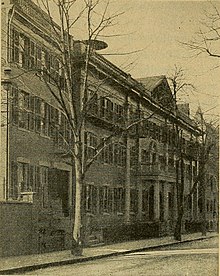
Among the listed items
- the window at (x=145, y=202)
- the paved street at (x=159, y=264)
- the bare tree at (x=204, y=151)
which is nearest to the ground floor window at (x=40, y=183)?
the paved street at (x=159, y=264)

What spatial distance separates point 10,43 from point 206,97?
136 centimetres

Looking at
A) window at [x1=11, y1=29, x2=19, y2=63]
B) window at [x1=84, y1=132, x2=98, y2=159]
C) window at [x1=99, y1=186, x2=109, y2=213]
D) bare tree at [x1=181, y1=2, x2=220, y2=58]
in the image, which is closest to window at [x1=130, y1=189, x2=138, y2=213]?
window at [x1=99, y1=186, x2=109, y2=213]

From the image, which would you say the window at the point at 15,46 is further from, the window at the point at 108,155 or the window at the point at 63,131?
the window at the point at 108,155

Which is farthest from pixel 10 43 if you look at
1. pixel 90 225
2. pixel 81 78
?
pixel 90 225

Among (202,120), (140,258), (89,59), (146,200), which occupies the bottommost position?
(140,258)

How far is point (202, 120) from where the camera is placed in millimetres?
5039

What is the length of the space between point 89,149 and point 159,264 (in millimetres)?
914

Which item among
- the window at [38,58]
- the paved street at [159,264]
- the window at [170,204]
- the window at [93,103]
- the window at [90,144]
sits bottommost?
the paved street at [159,264]

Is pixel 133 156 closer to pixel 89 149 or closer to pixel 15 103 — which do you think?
pixel 89 149

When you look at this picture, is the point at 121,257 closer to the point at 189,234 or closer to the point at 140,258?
the point at 140,258

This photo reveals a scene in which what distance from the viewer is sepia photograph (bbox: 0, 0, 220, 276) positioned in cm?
492

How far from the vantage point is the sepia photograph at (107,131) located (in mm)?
4922

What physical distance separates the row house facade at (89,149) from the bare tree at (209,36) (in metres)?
0.32

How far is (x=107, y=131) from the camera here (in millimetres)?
5094
